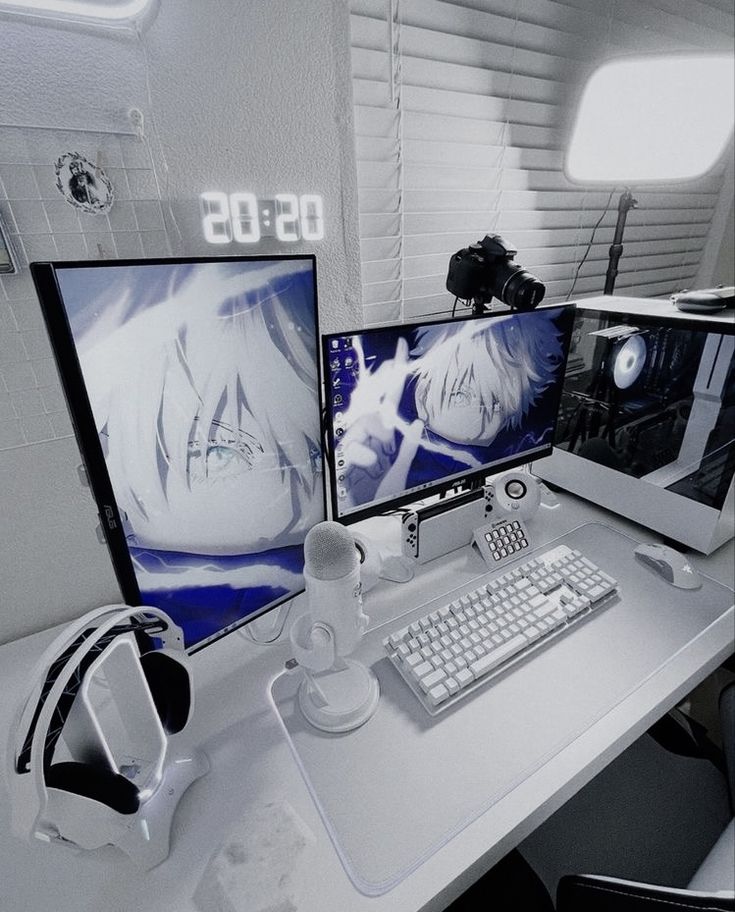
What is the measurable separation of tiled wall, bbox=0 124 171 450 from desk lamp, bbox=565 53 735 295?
1020 mm

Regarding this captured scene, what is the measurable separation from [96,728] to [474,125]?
1389mm

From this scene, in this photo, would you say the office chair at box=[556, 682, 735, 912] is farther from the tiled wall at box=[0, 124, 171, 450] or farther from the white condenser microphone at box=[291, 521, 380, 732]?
the tiled wall at box=[0, 124, 171, 450]

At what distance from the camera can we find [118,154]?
697mm

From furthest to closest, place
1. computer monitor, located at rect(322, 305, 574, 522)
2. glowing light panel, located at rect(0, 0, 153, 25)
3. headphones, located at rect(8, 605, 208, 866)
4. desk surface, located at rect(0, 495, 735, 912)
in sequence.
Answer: computer monitor, located at rect(322, 305, 574, 522)
glowing light panel, located at rect(0, 0, 153, 25)
desk surface, located at rect(0, 495, 735, 912)
headphones, located at rect(8, 605, 208, 866)

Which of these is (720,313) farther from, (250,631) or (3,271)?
(3,271)

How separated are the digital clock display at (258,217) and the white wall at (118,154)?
20 mm

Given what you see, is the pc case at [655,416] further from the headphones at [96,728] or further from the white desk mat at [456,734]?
the headphones at [96,728]

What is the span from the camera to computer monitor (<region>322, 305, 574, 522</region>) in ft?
2.46

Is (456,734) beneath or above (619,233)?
beneath

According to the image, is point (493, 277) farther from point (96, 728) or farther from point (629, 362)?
point (96, 728)

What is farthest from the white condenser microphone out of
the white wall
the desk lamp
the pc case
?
the desk lamp

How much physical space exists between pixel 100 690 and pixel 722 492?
1218 mm

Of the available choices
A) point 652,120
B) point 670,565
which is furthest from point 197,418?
point 652,120

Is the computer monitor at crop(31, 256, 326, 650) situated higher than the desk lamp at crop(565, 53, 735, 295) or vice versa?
the desk lamp at crop(565, 53, 735, 295)
